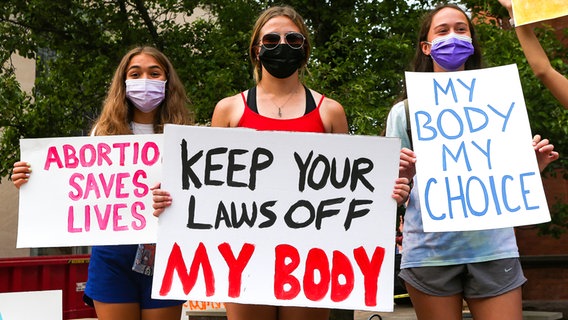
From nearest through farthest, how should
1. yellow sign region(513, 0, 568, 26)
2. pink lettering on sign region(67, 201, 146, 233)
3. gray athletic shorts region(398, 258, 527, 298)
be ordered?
yellow sign region(513, 0, 568, 26) → gray athletic shorts region(398, 258, 527, 298) → pink lettering on sign region(67, 201, 146, 233)

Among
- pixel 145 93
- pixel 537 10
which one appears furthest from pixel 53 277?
pixel 537 10

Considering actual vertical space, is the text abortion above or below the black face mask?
below

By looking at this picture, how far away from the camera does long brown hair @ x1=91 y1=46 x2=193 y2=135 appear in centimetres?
383

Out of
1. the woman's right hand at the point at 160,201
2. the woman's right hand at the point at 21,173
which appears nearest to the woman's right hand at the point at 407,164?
the woman's right hand at the point at 160,201

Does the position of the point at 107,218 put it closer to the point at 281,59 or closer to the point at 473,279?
the point at 281,59

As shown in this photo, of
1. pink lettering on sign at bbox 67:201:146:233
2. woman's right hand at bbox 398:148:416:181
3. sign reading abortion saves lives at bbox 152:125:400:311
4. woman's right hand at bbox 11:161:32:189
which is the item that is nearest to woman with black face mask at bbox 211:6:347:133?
sign reading abortion saves lives at bbox 152:125:400:311

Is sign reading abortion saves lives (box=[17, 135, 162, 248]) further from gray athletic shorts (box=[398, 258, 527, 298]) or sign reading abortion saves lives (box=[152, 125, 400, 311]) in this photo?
gray athletic shorts (box=[398, 258, 527, 298])

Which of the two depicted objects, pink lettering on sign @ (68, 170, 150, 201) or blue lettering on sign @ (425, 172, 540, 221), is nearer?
blue lettering on sign @ (425, 172, 540, 221)

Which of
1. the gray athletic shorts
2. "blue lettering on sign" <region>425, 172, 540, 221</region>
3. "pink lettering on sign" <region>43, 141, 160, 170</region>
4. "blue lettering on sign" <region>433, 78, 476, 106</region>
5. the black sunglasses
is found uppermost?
the black sunglasses

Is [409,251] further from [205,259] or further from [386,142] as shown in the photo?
[205,259]

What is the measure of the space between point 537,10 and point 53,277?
695 cm

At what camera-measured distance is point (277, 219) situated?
319 centimetres

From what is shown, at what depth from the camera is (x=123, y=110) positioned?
384 cm

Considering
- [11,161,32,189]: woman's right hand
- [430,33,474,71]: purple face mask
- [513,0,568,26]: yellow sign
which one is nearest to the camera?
[513,0,568,26]: yellow sign
